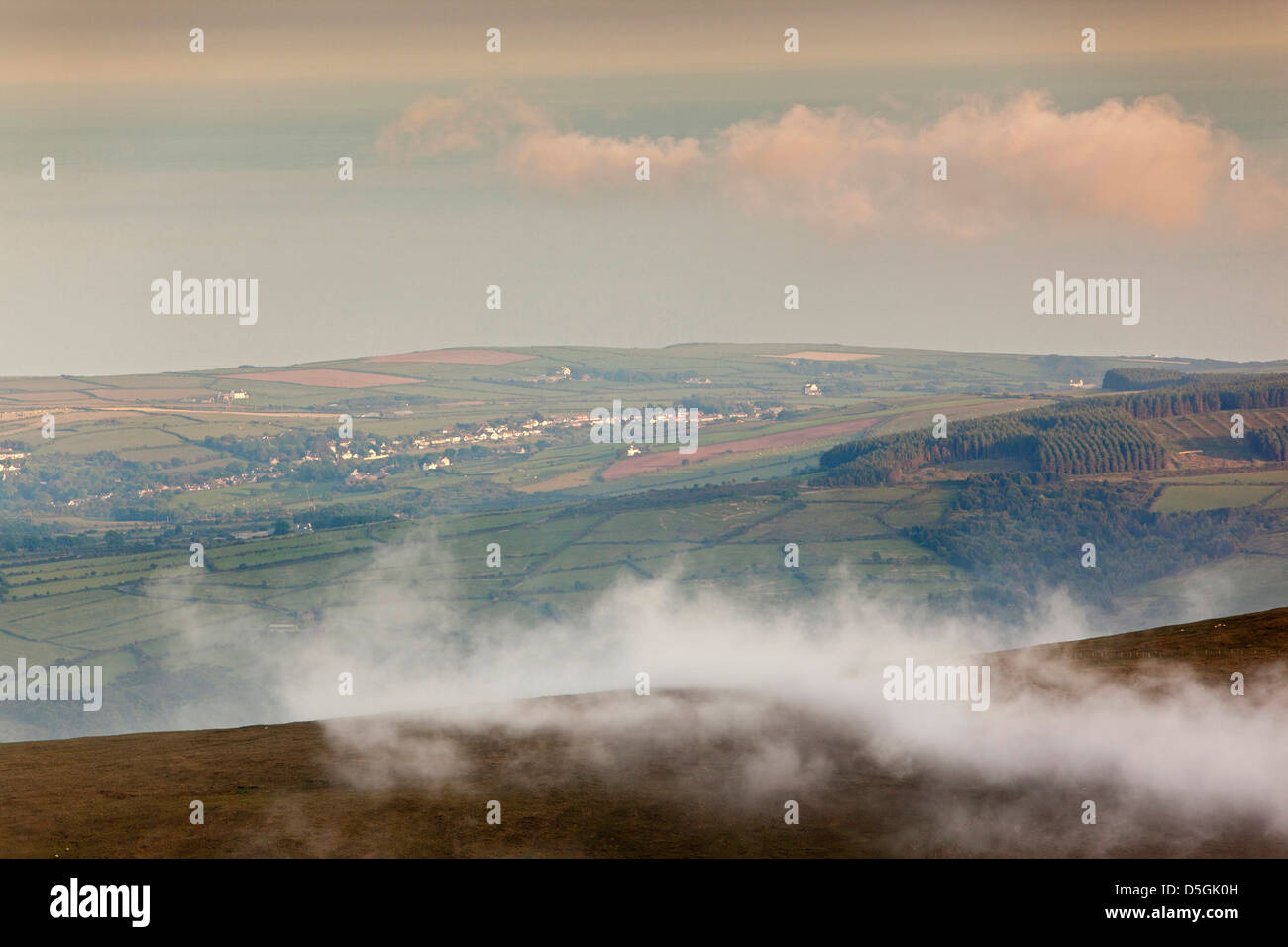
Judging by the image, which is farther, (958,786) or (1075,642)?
(1075,642)
